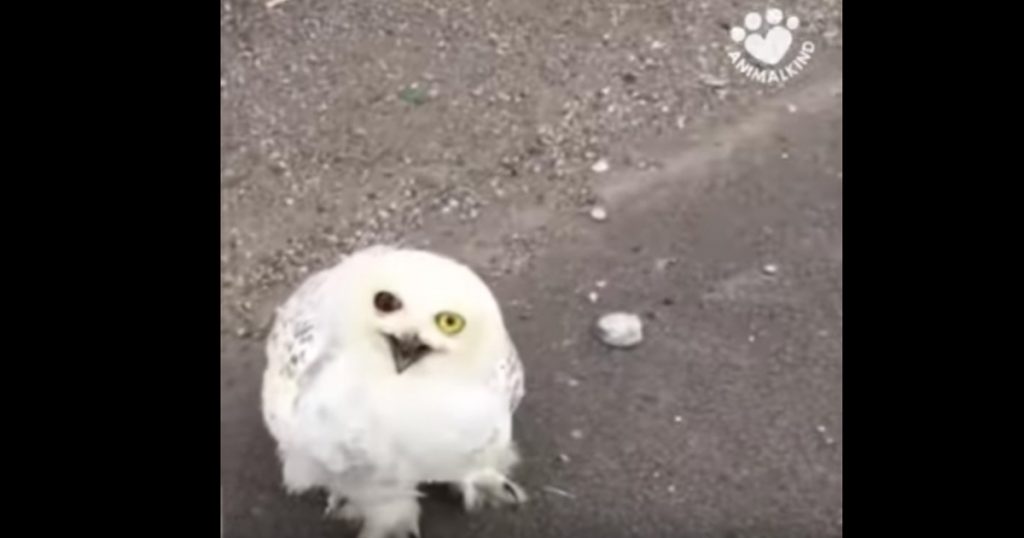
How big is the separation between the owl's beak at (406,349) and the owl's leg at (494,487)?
0.65 ft

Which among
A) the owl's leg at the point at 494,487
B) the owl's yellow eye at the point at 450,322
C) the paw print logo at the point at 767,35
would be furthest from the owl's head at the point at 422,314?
the paw print logo at the point at 767,35

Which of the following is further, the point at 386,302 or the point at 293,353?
the point at 293,353

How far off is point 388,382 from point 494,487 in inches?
8.3

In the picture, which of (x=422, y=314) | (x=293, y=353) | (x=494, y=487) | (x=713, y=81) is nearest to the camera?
(x=422, y=314)

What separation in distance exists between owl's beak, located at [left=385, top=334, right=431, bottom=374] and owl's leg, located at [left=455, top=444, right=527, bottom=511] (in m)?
0.20

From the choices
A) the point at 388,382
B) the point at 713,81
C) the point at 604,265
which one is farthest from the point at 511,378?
the point at 713,81

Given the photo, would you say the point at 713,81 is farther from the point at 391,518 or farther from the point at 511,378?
the point at 391,518

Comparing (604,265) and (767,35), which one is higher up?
(767,35)

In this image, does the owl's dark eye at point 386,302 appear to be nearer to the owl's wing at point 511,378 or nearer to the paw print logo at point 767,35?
the owl's wing at point 511,378

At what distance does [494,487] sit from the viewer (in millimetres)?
1474

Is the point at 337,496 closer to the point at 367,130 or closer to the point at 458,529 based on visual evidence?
the point at 458,529

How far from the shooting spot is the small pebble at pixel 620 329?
155 cm

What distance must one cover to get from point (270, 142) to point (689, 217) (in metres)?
0.40

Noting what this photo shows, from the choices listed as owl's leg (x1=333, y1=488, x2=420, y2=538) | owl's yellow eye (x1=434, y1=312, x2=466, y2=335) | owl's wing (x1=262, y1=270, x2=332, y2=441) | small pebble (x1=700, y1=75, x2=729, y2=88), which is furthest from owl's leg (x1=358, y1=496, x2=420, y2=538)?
small pebble (x1=700, y1=75, x2=729, y2=88)
